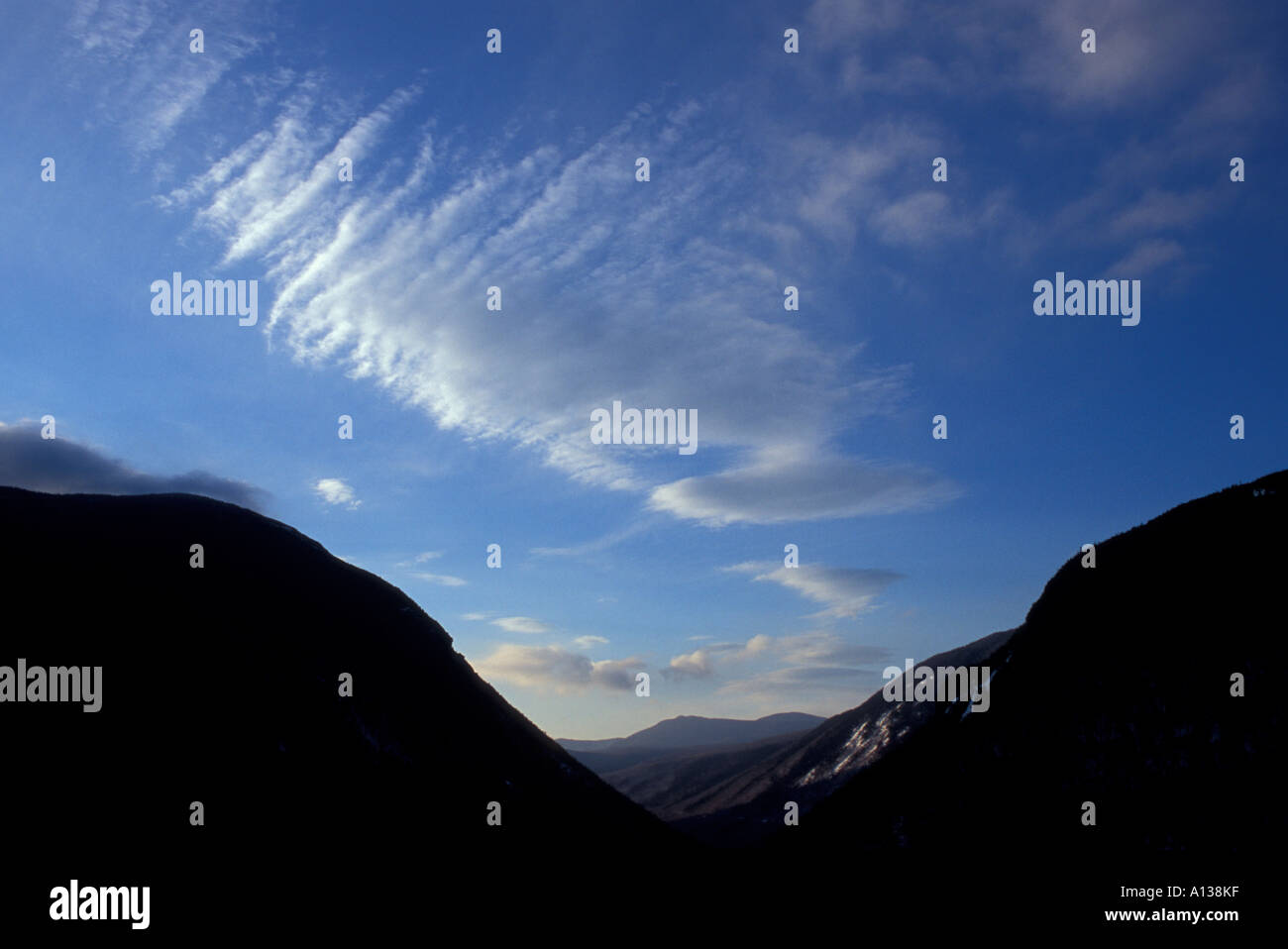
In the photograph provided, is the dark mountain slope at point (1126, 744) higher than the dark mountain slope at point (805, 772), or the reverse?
the dark mountain slope at point (1126, 744)

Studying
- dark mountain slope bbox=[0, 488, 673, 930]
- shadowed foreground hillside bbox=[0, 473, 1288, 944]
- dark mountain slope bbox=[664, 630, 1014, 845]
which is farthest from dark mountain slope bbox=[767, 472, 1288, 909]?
dark mountain slope bbox=[664, 630, 1014, 845]

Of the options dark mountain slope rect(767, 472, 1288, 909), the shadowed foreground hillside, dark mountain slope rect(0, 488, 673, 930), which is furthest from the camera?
dark mountain slope rect(767, 472, 1288, 909)

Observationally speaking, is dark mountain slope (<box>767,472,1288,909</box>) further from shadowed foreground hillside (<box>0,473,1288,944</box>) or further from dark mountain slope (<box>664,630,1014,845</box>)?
dark mountain slope (<box>664,630,1014,845</box>)

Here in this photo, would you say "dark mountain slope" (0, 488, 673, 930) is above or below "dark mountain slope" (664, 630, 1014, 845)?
above

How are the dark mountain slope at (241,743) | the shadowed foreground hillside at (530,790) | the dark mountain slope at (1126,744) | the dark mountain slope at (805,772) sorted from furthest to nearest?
the dark mountain slope at (805,772) < the dark mountain slope at (1126,744) < the shadowed foreground hillside at (530,790) < the dark mountain slope at (241,743)

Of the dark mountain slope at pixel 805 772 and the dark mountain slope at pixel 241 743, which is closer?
the dark mountain slope at pixel 241 743

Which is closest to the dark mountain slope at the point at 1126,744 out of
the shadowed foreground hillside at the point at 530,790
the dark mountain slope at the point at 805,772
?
the shadowed foreground hillside at the point at 530,790

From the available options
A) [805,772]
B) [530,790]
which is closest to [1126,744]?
[530,790]

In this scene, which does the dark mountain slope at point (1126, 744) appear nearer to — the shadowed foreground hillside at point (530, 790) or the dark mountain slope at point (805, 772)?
the shadowed foreground hillside at point (530, 790)
